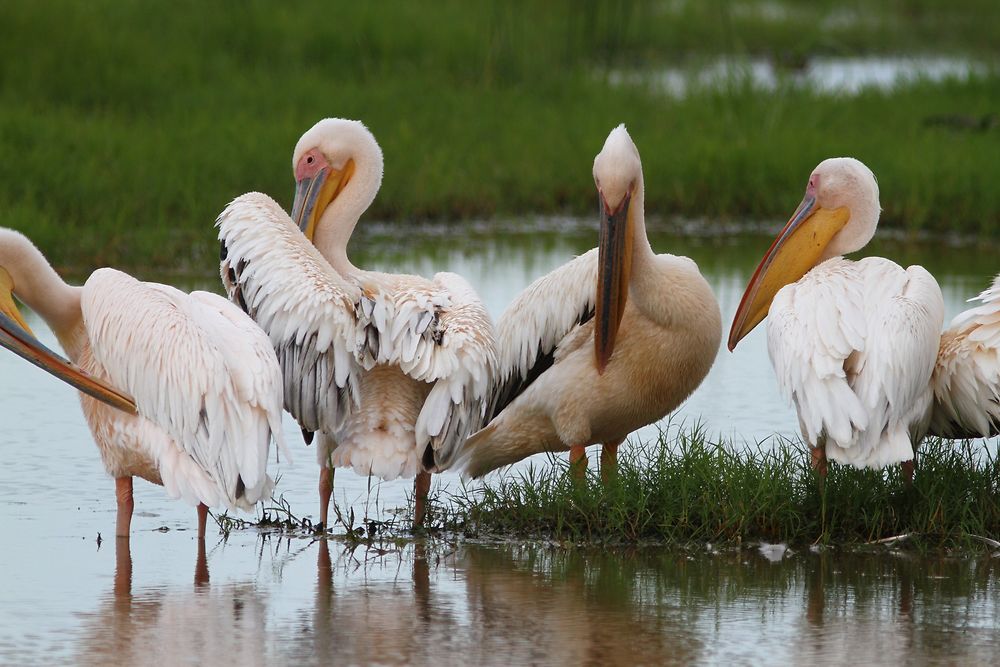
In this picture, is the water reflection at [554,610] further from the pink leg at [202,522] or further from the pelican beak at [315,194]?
the pelican beak at [315,194]

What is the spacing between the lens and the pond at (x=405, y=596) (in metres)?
4.18

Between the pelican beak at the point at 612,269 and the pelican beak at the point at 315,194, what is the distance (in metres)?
1.09

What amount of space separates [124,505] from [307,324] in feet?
2.52

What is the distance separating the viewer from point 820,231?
6.38 meters

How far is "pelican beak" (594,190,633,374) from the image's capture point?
5699 millimetres

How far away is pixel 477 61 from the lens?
603 inches

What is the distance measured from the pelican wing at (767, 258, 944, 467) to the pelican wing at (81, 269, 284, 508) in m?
1.54

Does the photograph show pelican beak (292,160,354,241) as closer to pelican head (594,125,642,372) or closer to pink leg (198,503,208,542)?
pelican head (594,125,642,372)

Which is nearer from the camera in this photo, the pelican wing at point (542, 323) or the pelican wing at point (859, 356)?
the pelican wing at point (859, 356)

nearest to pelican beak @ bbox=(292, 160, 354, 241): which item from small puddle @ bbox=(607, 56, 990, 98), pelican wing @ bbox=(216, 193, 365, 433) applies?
pelican wing @ bbox=(216, 193, 365, 433)

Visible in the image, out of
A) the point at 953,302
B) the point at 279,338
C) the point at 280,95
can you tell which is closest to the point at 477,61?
the point at 280,95

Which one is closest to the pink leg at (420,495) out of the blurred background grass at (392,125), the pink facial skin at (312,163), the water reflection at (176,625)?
the water reflection at (176,625)

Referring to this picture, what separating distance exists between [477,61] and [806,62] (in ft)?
20.3

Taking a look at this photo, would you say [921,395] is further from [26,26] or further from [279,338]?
[26,26]
